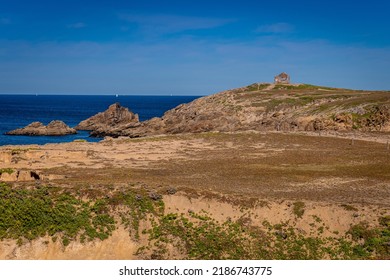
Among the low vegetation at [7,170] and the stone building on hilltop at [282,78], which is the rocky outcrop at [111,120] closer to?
the stone building on hilltop at [282,78]

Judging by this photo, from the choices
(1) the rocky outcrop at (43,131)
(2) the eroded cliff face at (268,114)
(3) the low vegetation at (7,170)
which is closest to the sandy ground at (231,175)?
(3) the low vegetation at (7,170)

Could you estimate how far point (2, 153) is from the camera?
39.8 metres

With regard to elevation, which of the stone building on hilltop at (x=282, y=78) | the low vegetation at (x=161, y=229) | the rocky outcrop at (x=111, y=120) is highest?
the stone building on hilltop at (x=282, y=78)

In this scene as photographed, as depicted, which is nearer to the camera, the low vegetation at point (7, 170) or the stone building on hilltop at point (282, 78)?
the low vegetation at point (7, 170)

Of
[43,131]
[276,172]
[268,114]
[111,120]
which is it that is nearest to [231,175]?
[276,172]

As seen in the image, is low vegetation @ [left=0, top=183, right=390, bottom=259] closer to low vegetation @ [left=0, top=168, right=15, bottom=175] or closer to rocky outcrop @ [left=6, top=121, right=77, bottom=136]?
low vegetation @ [left=0, top=168, right=15, bottom=175]

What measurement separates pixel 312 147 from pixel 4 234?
114ft

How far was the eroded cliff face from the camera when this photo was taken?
6394cm

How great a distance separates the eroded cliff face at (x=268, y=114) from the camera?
210ft

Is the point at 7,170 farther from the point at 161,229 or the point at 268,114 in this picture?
the point at 268,114

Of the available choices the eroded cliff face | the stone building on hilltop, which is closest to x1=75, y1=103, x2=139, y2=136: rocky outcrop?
the eroded cliff face

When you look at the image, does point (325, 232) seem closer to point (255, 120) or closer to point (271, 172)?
point (271, 172)

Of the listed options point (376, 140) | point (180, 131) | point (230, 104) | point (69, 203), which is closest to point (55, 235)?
point (69, 203)

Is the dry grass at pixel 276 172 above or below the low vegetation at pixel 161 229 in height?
above
